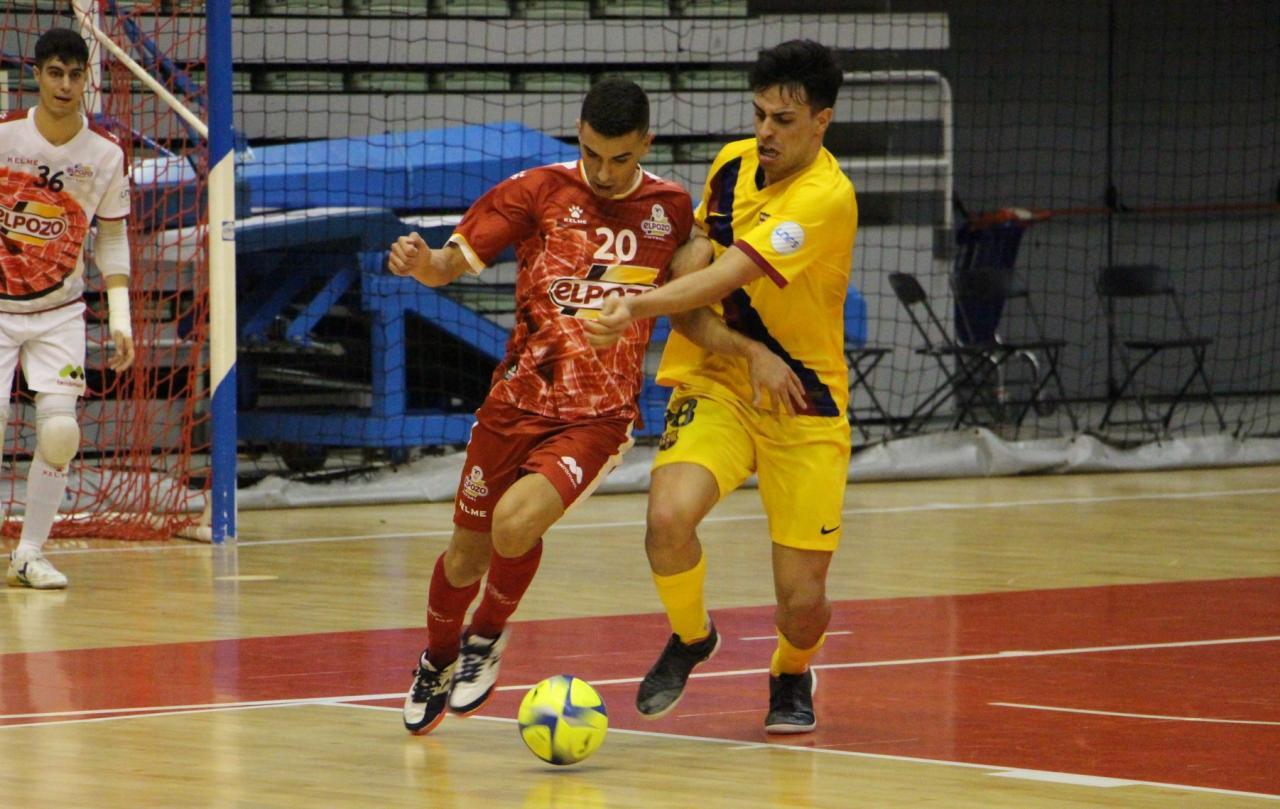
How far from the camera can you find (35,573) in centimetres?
799

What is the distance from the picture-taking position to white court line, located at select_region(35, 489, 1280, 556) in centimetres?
936

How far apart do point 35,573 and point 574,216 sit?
372 centimetres

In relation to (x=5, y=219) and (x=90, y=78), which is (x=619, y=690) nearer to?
(x=5, y=219)

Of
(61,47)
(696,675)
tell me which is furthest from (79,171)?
(696,675)

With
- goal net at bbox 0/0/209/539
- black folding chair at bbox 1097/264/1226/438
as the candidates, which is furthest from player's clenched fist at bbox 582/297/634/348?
black folding chair at bbox 1097/264/1226/438

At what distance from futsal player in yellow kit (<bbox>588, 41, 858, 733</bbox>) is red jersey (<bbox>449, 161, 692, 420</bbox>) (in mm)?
150

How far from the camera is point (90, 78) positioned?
9.61 meters

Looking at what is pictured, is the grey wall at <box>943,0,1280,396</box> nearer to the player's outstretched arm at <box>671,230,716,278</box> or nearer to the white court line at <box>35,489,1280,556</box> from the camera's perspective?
the white court line at <box>35,489,1280,556</box>

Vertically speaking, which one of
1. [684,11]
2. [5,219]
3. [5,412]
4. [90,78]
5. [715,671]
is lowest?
[715,671]

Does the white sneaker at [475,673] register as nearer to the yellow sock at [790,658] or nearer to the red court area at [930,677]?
the red court area at [930,677]

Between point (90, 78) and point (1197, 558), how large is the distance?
18.2 ft

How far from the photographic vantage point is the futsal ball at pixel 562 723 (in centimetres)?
462

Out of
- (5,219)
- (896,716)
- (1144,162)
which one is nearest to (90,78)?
(5,219)

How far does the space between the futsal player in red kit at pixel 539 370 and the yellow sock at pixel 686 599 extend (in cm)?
31
